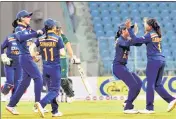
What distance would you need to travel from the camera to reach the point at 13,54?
12.9 meters

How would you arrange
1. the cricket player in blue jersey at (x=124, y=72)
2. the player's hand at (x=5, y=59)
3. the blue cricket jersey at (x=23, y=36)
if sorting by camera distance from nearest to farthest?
the blue cricket jersey at (x=23, y=36), the cricket player in blue jersey at (x=124, y=72), the player's hand at (x=5, y=59)

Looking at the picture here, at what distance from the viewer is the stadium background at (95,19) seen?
20484 millimetres

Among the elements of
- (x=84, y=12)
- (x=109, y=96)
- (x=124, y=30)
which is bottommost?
(x=109, y=96)

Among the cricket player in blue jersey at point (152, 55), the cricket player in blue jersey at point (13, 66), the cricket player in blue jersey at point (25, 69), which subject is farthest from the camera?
the cricket player in blue jersey at point (13, 66)

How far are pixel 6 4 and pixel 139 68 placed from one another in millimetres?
6969

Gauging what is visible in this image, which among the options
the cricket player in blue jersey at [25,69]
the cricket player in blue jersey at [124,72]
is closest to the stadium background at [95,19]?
the cricket player in blue jersey at [124,72]

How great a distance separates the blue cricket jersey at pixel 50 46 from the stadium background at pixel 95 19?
363 inches

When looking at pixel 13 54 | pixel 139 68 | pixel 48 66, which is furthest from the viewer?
pixel 139 68

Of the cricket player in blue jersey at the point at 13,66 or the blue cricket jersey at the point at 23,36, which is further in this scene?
the cricket player in blue jersey at the point at 13,66

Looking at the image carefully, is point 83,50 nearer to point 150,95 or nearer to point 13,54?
point 13,54

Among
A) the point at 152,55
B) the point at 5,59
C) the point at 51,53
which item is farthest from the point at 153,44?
the point at 5,59

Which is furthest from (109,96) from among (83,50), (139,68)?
(83,50)

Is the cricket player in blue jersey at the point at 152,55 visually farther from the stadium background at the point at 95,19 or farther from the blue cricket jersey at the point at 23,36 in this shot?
the stadium background at the point at 95,19

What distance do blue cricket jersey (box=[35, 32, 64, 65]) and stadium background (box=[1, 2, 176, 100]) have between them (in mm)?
9230
